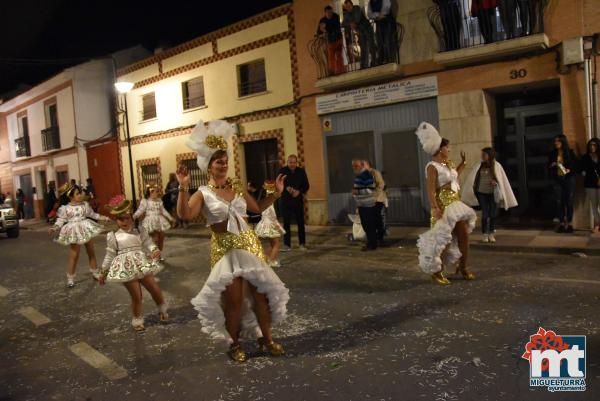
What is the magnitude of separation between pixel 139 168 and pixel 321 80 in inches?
394

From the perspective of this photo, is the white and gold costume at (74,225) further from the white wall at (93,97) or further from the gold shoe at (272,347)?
the white wall at (93,97)

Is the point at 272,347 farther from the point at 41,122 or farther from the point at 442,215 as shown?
the point at 41,122

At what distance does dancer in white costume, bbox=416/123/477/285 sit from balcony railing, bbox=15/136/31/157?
27.5 metres

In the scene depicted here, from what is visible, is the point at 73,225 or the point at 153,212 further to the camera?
the point at 153,212

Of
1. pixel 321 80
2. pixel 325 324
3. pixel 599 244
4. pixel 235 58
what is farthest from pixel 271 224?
pixel 235 58

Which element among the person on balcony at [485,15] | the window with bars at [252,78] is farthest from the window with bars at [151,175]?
the person on balcony at [485,15]

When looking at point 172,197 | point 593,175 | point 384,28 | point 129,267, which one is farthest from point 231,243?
point 172,197

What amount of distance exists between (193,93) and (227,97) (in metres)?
1.99

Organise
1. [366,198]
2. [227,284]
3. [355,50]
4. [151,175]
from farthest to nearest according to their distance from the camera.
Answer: [151,175] → [355,50] → [366,198] → [227,284]

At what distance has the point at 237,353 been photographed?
167 inches

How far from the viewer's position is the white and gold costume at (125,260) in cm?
539

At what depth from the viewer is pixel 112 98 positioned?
854 inches

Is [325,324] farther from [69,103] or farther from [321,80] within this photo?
[69,103]

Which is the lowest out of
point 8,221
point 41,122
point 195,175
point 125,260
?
point 8,221
